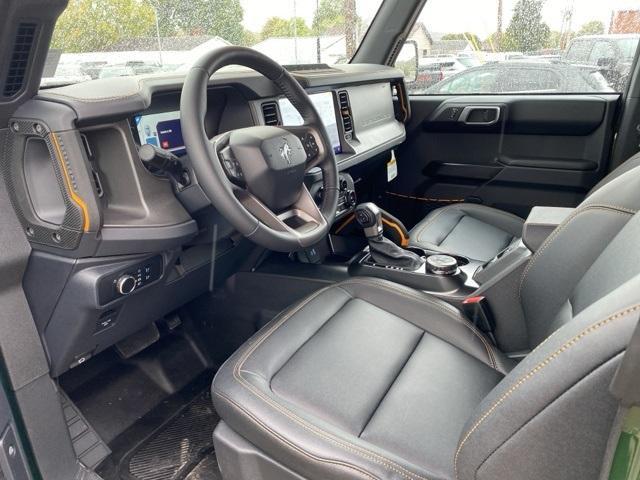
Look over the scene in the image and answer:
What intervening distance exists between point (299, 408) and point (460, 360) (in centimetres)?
41

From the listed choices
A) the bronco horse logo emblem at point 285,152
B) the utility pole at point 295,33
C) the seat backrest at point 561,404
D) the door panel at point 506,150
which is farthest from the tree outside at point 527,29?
the seat backrest at point 561,404

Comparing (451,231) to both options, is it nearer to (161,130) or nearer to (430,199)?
(430,199)

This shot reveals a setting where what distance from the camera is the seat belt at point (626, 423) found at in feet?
1.97

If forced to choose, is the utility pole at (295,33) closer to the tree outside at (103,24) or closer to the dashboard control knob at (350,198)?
the dashboard control knob at (350,198)

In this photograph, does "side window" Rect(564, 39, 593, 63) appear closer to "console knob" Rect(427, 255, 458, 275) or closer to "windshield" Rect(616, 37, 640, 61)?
"windshield" Rect(616, 37, 640, 61)

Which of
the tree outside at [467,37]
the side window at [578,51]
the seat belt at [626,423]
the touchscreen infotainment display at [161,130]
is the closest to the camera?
the seat belt at [626,423]

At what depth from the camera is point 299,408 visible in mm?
1113

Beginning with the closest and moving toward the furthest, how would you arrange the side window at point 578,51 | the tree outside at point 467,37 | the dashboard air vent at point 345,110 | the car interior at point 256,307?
1. the car interior at point 256,307
2. the dashboard air vent at point 345,110
3. the side window at point 578,51
4. the tree outside at point 467,37

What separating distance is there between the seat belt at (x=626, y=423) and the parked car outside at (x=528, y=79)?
2.10 meters

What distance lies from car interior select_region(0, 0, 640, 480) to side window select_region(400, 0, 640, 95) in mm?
840

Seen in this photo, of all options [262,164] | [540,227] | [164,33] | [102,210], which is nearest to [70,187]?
[102,210]

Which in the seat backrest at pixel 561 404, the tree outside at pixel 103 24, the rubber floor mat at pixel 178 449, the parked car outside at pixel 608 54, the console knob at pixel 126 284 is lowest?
the rubber floor mat at pixel 178 449

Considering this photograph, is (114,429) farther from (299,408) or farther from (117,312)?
(299,408)

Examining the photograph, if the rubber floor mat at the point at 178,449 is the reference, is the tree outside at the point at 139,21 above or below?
above
